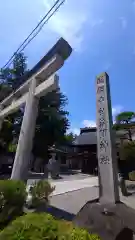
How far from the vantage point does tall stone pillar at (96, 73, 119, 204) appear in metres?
4.13

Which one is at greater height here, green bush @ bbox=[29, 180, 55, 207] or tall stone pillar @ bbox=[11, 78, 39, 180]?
tall stone pillar @ bbox=[11, 78, 39, 180]

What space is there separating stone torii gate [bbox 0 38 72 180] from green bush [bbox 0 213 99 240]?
3.62 meters

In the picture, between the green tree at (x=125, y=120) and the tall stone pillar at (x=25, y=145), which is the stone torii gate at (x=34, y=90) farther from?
the green tree at (x=125, y=120)

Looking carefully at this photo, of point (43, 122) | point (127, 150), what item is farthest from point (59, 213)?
point (43, 122)

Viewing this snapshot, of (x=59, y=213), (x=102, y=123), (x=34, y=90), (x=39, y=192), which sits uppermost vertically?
(x=34, y=90)

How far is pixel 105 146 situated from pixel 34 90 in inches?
120

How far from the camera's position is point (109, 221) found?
3.32m

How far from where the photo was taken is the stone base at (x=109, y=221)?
10.4 ft

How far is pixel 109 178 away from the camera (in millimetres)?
4215

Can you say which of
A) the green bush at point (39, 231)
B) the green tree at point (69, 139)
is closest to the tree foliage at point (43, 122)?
the green tree at point (69, 139)

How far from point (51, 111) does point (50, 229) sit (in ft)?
84.2

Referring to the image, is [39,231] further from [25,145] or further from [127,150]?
[127,150]

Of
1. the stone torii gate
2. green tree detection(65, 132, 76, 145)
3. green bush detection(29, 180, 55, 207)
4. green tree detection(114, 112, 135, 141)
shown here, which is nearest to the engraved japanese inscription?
the stone torii gate

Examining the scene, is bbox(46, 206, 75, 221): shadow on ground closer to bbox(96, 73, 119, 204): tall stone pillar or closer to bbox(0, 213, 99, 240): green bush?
bbox(96, 73, 119, 204): tall stone pillar
